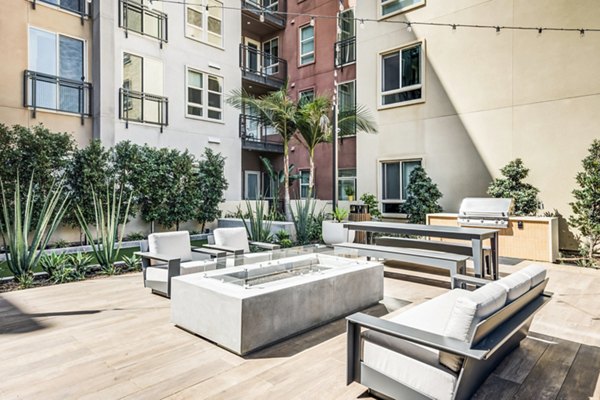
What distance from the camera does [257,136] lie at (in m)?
15.5

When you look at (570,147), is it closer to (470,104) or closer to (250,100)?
(470,104)

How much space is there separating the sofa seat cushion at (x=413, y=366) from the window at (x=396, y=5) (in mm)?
11015

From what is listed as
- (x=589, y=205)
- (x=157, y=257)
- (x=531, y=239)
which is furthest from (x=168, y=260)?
(x=589, y=205)

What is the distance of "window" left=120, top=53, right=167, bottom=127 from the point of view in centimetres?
1091

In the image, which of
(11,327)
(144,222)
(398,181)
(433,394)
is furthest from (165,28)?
(433,394)

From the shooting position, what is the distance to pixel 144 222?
10.3 meters

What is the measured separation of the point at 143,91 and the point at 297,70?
6.43 m

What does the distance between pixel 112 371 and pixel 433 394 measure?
2.38 metres

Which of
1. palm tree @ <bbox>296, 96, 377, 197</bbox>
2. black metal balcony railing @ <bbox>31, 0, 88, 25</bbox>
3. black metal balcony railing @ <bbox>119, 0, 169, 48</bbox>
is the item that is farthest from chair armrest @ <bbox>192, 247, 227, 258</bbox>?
black metal balcony railing @ <bbox>31, 0, 88, 25</bbox>

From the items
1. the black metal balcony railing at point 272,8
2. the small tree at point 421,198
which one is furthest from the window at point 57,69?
the small tree at point 421,198

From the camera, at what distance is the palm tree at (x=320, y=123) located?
10250mm

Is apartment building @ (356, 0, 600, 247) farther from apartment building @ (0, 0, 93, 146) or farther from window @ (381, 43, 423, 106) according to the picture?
apartment building @ (0, 0, 93, 146)

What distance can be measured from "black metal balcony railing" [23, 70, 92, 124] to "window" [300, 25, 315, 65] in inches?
317

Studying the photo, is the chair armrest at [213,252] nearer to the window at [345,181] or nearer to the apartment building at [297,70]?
the apartment building at [297,70]
